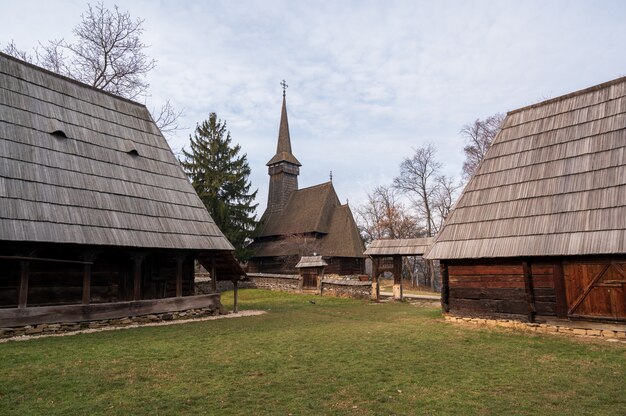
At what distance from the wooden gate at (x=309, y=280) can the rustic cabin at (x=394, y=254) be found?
4677mm

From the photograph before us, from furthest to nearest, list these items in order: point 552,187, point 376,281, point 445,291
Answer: point 376,281
point 445,291
point 552,187

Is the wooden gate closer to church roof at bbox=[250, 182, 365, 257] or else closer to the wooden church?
the wooden church

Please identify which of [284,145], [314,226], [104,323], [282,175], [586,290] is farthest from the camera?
[284,145]

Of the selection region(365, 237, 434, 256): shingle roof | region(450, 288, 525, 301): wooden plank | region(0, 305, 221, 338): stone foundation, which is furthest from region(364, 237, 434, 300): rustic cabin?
region(0, 305, 221, 338): stone foundation

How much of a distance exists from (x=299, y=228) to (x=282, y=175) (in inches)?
335

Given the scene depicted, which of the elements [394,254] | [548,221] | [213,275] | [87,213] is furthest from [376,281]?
[87,213]

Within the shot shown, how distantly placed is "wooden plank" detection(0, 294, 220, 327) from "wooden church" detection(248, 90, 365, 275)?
17.7 metres

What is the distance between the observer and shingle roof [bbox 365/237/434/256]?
794 inches

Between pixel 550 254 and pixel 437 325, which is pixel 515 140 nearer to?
pixel 550 254

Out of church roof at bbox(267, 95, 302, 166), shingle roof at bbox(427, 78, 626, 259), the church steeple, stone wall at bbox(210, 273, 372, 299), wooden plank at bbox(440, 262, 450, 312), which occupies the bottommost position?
stone wall at bbox(210, 273, 372, 299)

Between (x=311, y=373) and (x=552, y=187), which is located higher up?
(x=552, y=187)

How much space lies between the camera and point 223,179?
113 ft

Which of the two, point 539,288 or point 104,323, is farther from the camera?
point 104,323

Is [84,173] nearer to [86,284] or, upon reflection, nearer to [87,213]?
[87,213]
